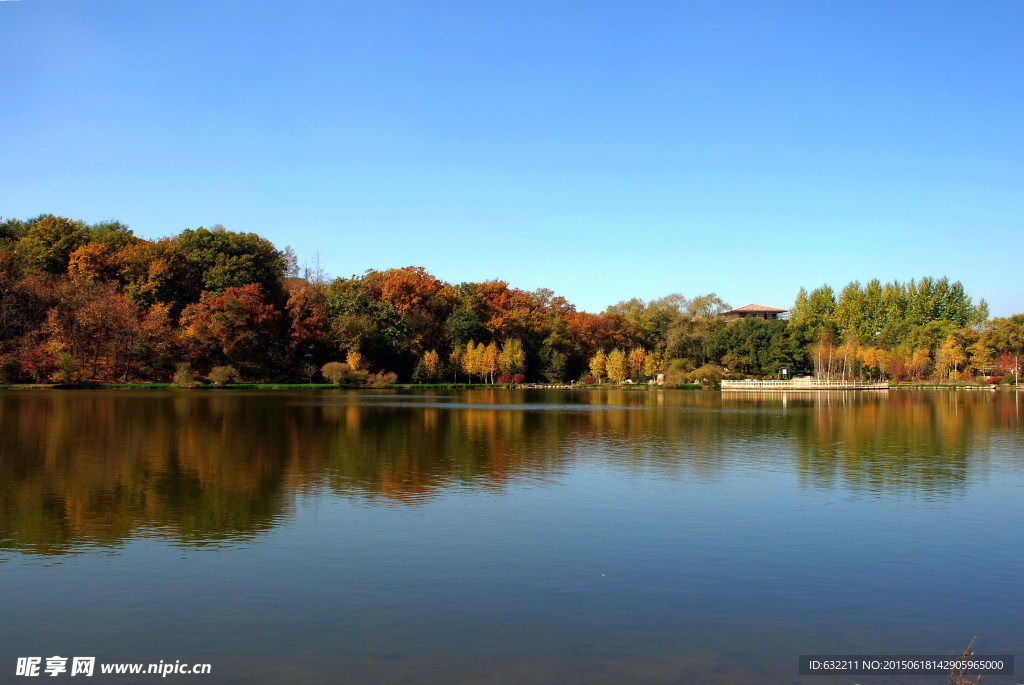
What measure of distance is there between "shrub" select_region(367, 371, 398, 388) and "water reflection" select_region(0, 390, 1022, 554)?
30.6 m

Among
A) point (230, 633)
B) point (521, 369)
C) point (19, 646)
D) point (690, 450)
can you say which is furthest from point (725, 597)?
point (521, 369)

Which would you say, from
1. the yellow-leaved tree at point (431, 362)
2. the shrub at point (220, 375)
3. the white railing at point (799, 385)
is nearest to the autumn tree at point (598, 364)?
the white railing at point (799, 385)

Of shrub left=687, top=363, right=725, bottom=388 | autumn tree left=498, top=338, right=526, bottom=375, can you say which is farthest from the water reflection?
shrub left=687, top=363, right=725, bottom=388

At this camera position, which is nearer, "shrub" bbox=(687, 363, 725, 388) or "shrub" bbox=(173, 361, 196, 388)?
"shrub" bbox=(173, 361, 196, 388)

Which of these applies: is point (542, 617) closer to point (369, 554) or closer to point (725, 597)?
point (725, 597)

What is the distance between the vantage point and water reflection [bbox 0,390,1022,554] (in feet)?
38.0

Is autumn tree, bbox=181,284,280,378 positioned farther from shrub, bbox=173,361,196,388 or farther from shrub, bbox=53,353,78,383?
shrub, bbox=53,353,78,383

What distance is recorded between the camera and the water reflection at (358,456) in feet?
38.0

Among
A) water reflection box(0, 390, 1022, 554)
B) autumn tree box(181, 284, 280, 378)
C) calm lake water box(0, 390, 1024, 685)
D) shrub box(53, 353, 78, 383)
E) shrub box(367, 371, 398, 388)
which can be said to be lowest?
calm lake water box(0, 390, 1024, 685)

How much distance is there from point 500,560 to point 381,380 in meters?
56.6

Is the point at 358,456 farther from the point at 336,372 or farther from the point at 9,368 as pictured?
the point at 336,372

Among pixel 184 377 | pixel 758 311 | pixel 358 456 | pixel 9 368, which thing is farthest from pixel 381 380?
pixel 758 311

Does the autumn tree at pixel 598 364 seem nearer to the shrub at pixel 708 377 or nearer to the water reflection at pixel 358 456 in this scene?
the shrub at pixel 708 377

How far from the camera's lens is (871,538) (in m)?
10.4
